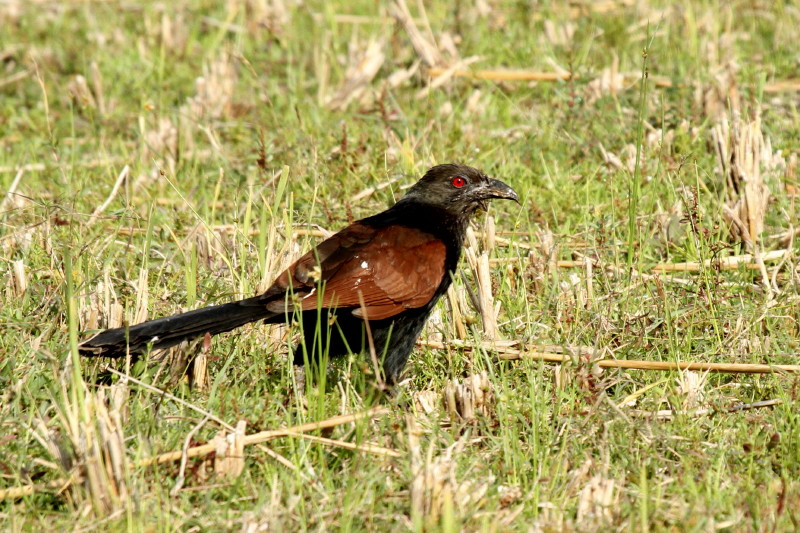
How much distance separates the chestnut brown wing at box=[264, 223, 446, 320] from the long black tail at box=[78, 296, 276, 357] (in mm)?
102

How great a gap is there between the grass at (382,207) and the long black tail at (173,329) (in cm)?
9

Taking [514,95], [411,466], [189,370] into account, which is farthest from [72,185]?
[411,466]

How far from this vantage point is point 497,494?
8.57 ft

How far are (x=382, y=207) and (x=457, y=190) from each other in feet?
2.67

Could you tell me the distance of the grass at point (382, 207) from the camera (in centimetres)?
261

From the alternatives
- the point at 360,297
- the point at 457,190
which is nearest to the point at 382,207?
the point at 457,190

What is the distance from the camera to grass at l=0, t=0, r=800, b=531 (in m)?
2.61

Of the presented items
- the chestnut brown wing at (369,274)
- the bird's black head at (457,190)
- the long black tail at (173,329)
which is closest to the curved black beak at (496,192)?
the bird's black head at (457,190)

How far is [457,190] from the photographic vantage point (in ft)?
12.4

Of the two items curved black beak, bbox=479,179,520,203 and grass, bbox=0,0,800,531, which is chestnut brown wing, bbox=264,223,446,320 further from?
curved black beak, bbox=479,179,520,203

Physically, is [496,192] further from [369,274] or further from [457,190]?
[369,274]

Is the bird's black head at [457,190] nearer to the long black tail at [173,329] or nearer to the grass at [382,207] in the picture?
the grass at [382,207]

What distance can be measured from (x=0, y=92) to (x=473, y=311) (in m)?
3.67

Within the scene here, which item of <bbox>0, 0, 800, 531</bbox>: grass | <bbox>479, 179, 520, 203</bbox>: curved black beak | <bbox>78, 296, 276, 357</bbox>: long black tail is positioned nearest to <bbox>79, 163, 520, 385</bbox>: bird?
<bbox>78, 296, 276, 357</bbox>: long black tail
